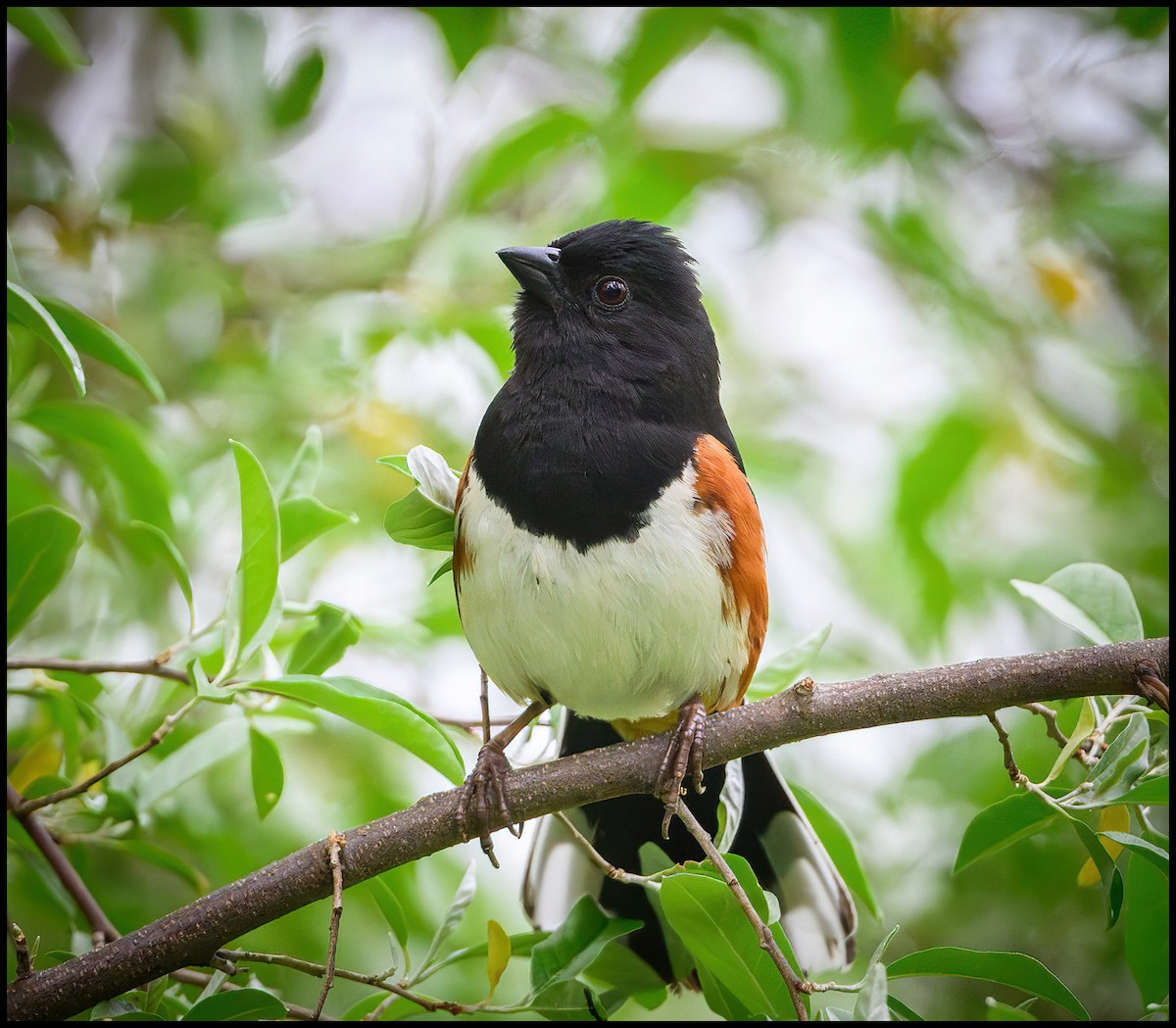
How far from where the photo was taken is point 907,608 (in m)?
3.41

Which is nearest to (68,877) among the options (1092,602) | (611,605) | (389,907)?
(389,907)

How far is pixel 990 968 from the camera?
5.26 feet

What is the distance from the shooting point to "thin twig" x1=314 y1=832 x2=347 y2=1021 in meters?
Result: 1.54

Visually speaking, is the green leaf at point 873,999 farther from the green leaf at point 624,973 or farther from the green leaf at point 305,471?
the green leaf at point 305,471

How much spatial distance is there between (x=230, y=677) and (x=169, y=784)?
16.4 inches

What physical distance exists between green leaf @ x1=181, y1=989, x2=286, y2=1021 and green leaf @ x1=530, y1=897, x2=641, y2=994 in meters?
0.44

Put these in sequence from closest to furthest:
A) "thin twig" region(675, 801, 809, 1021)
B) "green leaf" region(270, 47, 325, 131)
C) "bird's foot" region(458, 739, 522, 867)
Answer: "thin twig" region(675, 801, 809, 1021), "bird's foot" region(458, 739, 522, 867), "green leaf" region(270, 47, 325, 131)

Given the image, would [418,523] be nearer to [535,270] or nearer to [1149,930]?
[535,270]

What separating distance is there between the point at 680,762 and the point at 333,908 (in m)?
0.64

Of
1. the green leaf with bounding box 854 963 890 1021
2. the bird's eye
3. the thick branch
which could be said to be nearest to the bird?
the bird's eye

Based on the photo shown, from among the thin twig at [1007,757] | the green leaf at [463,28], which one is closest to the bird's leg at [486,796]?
the thin twig at [1007,757]

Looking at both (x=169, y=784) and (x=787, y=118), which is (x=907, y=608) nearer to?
(x=787, y=118)

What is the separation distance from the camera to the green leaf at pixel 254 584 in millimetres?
A: 1777

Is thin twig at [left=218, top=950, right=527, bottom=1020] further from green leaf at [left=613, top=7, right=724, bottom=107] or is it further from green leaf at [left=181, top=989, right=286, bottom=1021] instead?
green leaf at [left=613, top=7, right=724, bottom=107]
